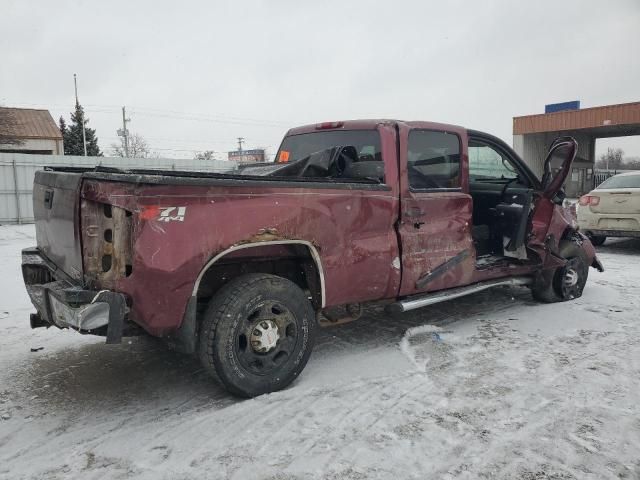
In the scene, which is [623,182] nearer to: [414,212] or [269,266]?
[414,212]

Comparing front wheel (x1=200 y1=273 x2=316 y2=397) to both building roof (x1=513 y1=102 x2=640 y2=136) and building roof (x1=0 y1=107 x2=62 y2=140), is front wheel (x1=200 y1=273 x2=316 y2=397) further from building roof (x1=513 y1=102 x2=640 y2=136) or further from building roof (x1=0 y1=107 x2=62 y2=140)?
building roof (x1=0 y1=107 x2=62 y2=140)

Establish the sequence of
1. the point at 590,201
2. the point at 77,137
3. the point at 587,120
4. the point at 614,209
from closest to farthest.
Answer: the point at 614,209 → the point at 590,201 → the point at 587,120 → the point at 77,137

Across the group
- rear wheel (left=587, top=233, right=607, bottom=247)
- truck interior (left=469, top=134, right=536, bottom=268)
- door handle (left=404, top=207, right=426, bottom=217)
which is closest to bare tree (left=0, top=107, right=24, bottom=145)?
rear wheel (left=587, top=233, right=607, bottom=247)

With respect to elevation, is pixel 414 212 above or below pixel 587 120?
below

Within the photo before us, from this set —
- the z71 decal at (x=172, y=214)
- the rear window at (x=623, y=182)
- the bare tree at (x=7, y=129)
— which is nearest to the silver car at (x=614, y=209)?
the rear window at (x=623, y=182)

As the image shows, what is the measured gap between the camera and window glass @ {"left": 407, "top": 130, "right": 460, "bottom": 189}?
14.2 ft

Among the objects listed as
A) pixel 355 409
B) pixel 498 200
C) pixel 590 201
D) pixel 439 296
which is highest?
pixel 498 200

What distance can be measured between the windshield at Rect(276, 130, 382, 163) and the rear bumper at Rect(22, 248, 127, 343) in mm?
2330

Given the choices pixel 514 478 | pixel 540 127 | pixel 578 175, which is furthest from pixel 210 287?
pixel 578 175

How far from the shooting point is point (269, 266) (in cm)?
382

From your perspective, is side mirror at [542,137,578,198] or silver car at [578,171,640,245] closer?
side mirror at [542,137,578,198]

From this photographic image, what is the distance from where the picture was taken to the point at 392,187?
4070 millimetres

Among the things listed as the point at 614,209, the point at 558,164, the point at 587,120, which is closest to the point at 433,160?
the point at 558,164

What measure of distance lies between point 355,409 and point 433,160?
2349 mm
